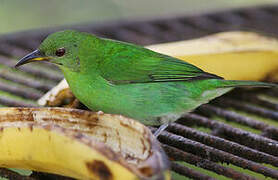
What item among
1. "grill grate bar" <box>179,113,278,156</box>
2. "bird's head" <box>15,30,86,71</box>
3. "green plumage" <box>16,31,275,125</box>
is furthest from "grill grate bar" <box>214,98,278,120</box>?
"bird's head" <box>15,30,86,71</box>

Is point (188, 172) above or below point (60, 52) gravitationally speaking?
below

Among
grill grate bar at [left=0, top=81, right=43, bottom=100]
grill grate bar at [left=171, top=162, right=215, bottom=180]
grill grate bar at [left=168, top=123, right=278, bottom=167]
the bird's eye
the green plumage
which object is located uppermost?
the bird's eye

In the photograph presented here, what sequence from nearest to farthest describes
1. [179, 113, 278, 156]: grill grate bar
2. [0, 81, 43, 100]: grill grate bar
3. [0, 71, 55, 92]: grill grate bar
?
[179, 113, 278, 156]: grill grate bar
[0, 81, 43, 100]: grill grate bar
[0, 71, 55, 92]: grill grate bar

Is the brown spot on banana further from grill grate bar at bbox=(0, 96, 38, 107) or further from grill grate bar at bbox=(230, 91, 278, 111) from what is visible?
grill grate bar at bbox=(230, 91, 278, 111)

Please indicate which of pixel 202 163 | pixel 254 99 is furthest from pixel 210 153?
pixel 254 99

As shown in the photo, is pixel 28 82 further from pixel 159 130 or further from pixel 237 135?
pixel 237 135

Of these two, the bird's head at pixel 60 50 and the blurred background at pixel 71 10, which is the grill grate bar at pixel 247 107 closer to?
the bird's head at pixel 60 50

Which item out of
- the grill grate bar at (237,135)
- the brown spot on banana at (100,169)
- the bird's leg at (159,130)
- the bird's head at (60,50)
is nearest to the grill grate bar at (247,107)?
the grill grate bar at (237,135)
